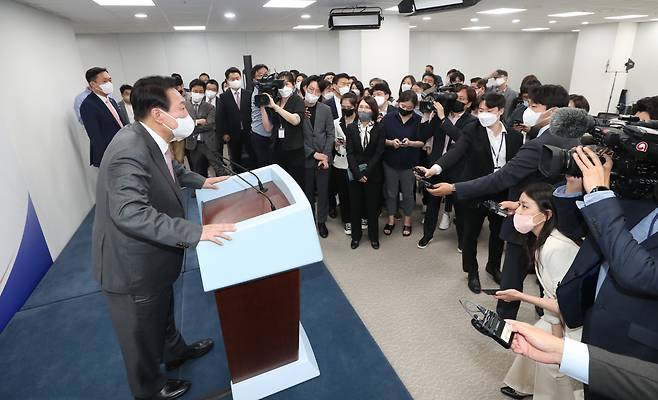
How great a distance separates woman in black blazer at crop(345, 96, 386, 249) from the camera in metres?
3.56

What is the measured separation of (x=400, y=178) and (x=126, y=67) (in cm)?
961

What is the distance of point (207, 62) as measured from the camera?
432 inches

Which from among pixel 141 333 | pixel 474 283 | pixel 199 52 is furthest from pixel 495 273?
pixel 199 52

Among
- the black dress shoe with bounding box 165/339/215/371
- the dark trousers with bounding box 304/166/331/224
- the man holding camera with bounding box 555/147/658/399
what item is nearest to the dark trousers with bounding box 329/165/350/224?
the dark trousers with bounding box 304/166/331/224

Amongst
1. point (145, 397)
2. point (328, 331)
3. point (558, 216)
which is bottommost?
point (328, 331)

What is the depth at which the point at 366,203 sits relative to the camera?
3.79 m

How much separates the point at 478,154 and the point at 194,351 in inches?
97.9

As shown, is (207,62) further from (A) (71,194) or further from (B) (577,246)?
(B) (577,246)

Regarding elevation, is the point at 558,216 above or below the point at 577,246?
above

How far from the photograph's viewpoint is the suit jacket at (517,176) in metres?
2.14

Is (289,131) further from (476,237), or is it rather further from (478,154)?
(476,237)

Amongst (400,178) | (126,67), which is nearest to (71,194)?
(400,178)

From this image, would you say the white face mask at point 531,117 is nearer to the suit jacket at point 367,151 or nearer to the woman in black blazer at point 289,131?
the suit jacket at point 367,151

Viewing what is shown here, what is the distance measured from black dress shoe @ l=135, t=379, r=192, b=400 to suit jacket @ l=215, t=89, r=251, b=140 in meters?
3.34
